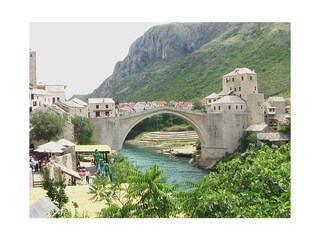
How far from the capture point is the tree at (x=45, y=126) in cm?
918

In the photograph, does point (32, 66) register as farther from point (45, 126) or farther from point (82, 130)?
point (82, 130)

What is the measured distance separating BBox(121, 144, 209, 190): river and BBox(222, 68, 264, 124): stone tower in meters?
2.78

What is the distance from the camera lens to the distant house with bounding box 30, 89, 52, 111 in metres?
11.2

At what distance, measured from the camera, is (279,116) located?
1481 centimetres

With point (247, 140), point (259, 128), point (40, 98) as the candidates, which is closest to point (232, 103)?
point (259, 128)

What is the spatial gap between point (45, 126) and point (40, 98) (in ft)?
9.59

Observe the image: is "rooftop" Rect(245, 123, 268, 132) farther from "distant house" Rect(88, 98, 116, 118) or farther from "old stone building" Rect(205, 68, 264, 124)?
"distant house" Rect(88, 98, 116, 118)

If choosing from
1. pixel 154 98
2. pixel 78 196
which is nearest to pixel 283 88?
pixel 154 98

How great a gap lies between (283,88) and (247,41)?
871 centimetres

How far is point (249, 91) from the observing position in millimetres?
15820

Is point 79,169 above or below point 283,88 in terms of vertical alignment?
below

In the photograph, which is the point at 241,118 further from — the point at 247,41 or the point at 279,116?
the point at 247,41

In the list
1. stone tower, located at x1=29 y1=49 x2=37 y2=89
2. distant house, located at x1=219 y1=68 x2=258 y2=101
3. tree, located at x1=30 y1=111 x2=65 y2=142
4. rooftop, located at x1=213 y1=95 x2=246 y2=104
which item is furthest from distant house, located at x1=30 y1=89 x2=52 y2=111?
distant house, located at x1=219 y1=68 x2=258 y2=101

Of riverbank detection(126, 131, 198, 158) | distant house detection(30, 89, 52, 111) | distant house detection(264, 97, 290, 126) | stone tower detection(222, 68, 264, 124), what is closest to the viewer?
distant house detection(30, 89, 52, 111)
